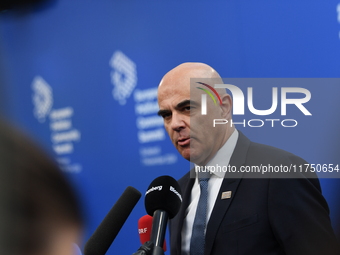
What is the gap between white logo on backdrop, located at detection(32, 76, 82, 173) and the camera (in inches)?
133

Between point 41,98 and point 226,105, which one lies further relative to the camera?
point 41,98

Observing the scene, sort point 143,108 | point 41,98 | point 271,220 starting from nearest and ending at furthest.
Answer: point 271,220 → point 143,108 → point 41,98

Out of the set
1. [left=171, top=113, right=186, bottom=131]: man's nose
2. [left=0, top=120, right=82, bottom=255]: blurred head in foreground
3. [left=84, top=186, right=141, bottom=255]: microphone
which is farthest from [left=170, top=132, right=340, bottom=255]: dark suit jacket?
[left=0, top=120, right=82, bottom=255]: blurred head in foreground

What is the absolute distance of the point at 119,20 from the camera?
11.0ft

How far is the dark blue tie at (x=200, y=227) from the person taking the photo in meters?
1.81

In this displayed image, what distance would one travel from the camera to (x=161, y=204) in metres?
1.33

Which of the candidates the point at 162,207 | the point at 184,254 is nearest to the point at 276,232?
the point at 184,254

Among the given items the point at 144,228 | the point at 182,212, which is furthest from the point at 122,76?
the point at 144,228

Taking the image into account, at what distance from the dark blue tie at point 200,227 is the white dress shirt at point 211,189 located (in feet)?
0.07

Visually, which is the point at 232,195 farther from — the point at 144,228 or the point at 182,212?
the point at 144,228

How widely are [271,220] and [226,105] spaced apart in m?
0.74

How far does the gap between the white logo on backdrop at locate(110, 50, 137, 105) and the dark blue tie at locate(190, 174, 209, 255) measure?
1.44 m

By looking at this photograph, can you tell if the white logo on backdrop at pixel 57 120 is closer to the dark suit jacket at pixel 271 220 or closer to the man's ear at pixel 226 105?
the man's ear at pixel 226 105

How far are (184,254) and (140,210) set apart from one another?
1.11 metres
